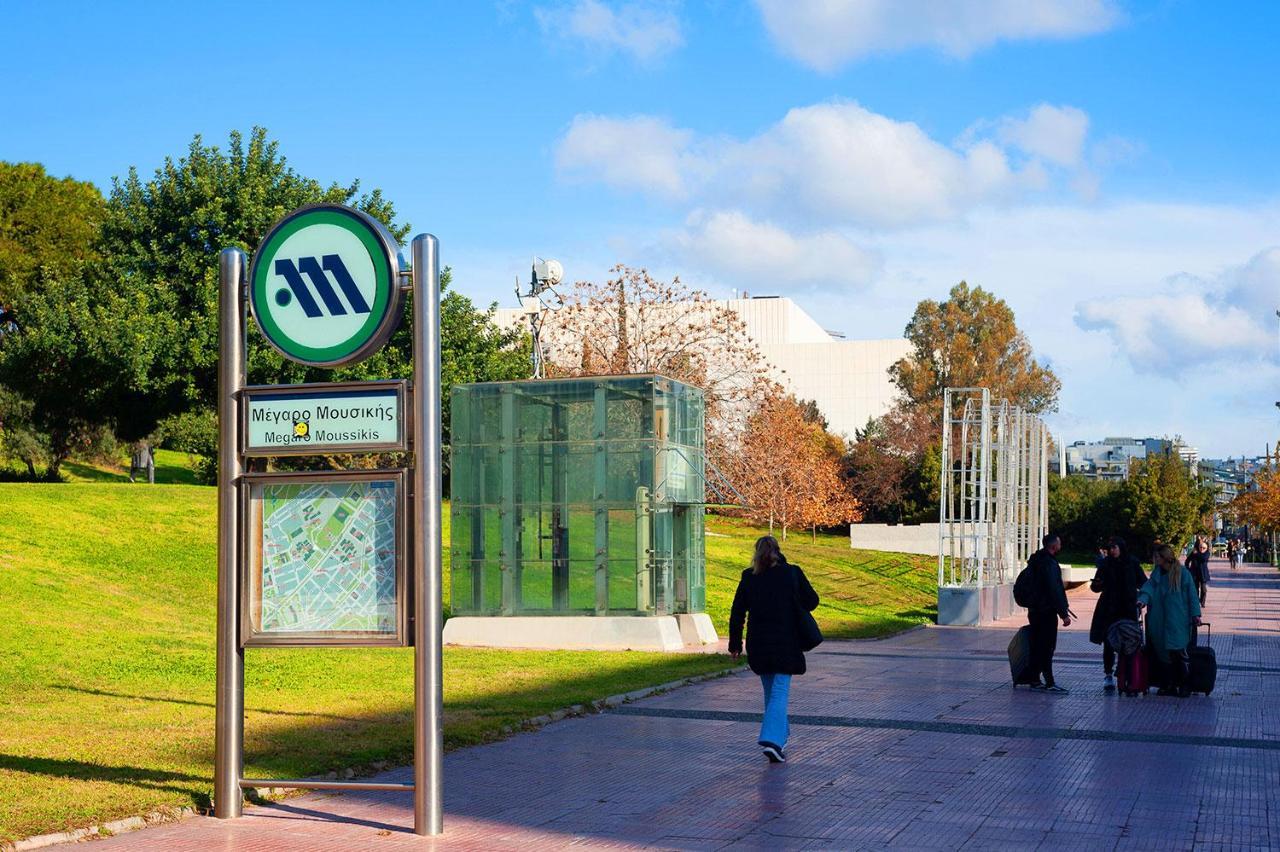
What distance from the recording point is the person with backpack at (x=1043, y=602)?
49.1 feet

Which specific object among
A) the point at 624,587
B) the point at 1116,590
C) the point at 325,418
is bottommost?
the point at 624,587

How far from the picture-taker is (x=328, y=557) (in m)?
8.34

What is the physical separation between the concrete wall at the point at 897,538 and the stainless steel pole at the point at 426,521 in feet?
169

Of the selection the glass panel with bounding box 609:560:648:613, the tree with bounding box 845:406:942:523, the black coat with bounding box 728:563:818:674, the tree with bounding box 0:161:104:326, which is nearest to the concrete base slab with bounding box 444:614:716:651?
the glass panel with bounding box 609:560:648:613

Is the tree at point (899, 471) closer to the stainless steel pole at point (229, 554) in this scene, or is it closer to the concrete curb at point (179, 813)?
the concrete curb at point (179, 813)

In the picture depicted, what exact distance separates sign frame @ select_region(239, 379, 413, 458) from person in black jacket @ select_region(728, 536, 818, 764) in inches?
118

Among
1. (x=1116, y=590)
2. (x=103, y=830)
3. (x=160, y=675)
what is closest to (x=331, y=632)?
(x=103, y=830)

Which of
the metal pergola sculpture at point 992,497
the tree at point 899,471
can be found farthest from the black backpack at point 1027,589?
the tree at point 899,471

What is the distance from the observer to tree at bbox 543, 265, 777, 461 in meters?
41.6

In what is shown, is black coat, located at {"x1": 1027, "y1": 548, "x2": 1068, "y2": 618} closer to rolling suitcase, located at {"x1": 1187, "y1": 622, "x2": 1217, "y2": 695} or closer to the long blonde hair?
the long blonde hair

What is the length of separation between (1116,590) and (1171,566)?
3.27 ft

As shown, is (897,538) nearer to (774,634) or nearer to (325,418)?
(774,634)

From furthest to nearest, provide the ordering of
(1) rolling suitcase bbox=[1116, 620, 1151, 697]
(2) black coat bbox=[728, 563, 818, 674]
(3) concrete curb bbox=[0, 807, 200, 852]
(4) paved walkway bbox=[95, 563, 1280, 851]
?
(1) rolling suitcase bbox=[1116, 620, 1151, 697] → (2) black coat bbox=[728, 563, 818, 674] → (4) paved walkway bbox=[95, 563, 1280, 851] → (3) concrete curb bbox=[0, 807, 200, 852]

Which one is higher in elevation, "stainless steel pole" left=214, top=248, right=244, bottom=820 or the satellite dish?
the satellite dish
